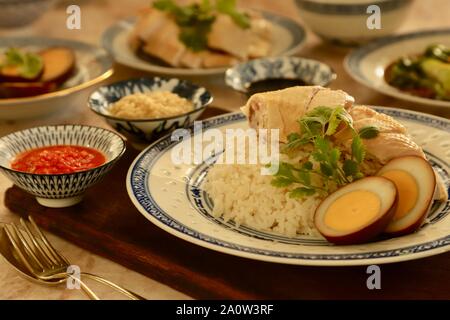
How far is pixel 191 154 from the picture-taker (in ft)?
7.24

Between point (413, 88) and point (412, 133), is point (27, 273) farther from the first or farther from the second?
point (413, 88)

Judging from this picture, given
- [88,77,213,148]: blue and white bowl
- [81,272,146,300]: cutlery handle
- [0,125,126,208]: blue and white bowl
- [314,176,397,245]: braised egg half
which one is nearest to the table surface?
[81,272,146,300]: cutlery handle

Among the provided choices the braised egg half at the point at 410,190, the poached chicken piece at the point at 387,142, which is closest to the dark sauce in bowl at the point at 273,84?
the poached chicken piece at the point at 387,142

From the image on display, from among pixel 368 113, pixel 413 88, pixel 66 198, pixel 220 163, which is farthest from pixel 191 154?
pixel 413 88

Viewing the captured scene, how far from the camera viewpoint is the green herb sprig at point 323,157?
70.9 inches

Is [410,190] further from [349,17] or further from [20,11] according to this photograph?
[20,11]

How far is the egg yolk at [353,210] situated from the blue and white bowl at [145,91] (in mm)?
811

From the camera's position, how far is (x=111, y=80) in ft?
10.8

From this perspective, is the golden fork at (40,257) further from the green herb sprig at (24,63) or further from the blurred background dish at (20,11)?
the blurred background dish at (20,11)

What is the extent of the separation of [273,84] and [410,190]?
1.15 meters

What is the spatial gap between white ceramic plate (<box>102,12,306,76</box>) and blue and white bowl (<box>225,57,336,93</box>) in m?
0.17

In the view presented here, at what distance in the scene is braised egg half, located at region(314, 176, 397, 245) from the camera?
1.65m

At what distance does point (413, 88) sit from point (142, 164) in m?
1.34

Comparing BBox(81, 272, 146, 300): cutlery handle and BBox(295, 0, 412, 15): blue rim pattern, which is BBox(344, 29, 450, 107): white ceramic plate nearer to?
BBox(295, 0, 412, 15): blue rim pattern
